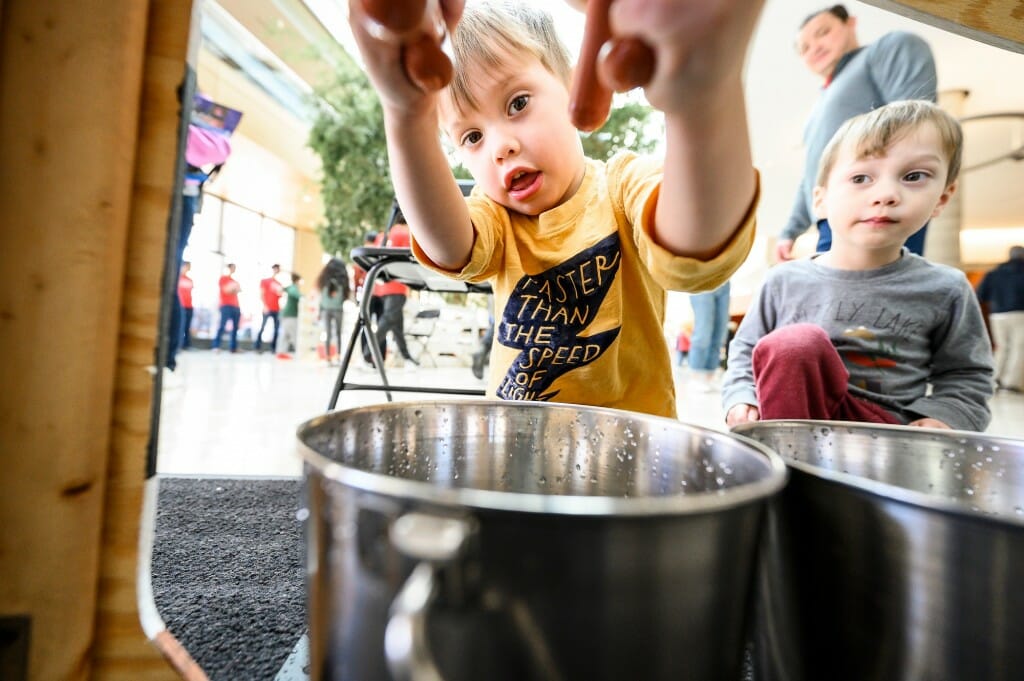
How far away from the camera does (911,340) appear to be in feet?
2.16

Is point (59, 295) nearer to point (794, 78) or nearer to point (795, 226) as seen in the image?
point (795, 226)

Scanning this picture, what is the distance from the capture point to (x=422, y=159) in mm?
399

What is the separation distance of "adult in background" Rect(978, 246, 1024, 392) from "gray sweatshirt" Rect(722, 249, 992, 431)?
383 centimetres

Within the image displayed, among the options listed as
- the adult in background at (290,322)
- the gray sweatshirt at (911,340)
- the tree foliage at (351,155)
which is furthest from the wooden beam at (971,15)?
the adult in background at (290,322)

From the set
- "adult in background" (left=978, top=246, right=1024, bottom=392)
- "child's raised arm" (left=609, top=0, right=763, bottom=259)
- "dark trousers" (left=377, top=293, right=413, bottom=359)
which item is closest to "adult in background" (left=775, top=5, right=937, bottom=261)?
"child's raised arm" (left=609, top=0, right=763, bottom=259)

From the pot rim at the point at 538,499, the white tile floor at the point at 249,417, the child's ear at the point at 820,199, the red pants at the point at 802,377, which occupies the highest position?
the child's ear at the point at 820,199

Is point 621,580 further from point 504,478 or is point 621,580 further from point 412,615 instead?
point 504,478

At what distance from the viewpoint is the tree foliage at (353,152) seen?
380cm

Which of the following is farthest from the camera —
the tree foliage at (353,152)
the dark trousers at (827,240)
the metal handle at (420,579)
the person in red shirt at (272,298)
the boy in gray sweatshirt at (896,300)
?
the person in red shirt at (272,298)

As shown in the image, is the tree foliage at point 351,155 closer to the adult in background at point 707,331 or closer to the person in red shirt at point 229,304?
the person in red shirt at point 229,304

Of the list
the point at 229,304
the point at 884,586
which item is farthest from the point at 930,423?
the point at 229,304

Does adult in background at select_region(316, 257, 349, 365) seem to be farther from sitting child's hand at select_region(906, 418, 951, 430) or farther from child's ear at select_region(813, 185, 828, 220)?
sitting child's hand at select_region(906, 418, 951, 430)

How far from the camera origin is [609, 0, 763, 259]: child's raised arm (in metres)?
0.22

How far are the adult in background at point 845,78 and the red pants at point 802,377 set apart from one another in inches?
16.2
